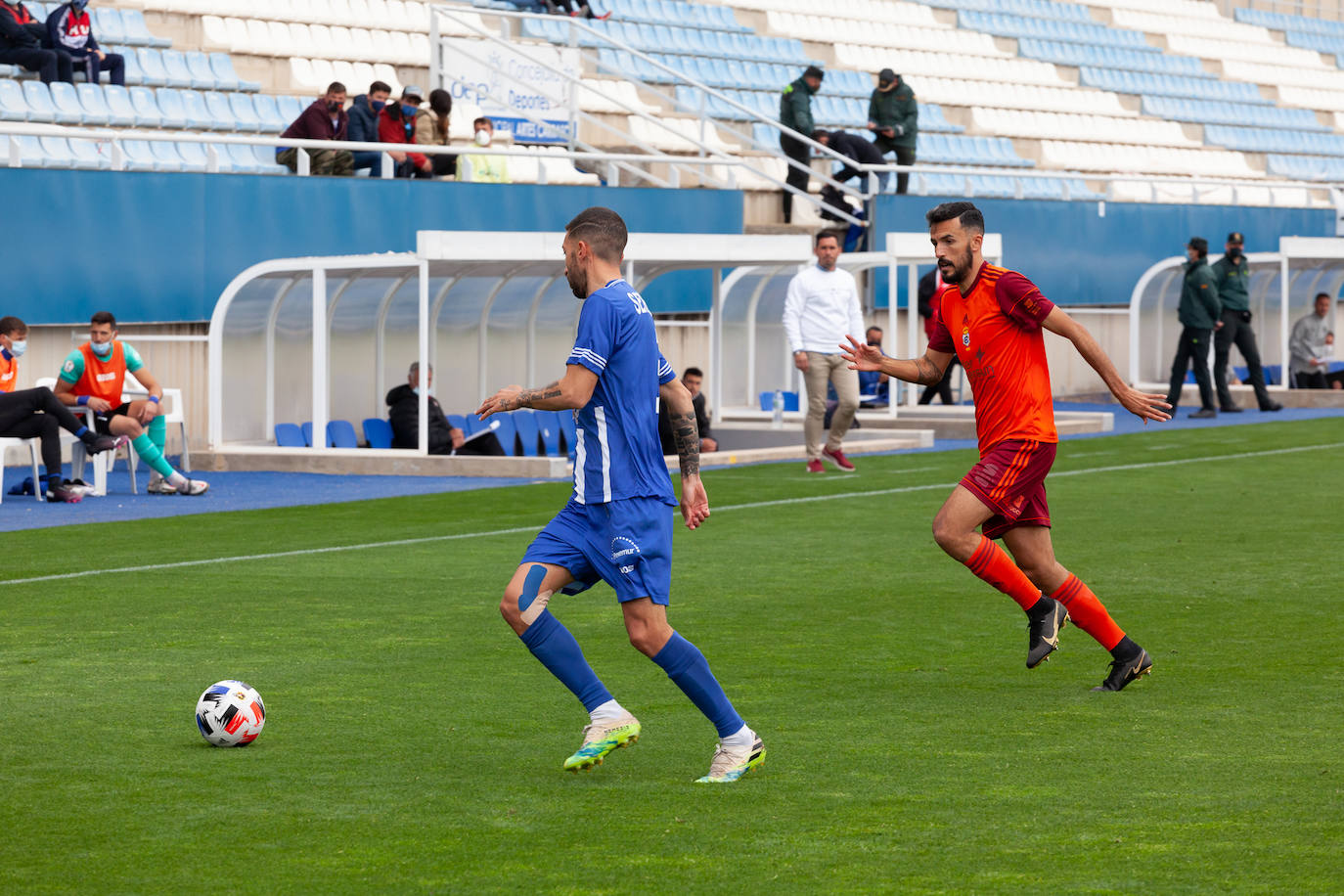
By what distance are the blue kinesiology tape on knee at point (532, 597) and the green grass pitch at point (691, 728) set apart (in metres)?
0.54

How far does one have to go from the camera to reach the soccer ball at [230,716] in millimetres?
6492

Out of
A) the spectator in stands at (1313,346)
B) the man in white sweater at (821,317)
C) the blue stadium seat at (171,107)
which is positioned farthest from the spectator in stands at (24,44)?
the spectator in stands at (1313,346)

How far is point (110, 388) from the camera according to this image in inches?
630

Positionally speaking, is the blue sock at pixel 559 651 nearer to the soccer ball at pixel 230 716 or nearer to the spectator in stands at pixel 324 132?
the soccer ball at pixel 230 716

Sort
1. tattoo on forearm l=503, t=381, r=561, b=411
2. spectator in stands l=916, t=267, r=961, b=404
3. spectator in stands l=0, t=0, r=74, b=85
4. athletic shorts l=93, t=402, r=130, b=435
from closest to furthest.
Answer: tattoo on forearm l=503, t=381, r=561, b=411
athletic shorts l=93, t=402, r=130, b=435
spectator in stands l=0, t=0, r=74, b=85
spectator in stands l=916, t=267, r=961, b=404

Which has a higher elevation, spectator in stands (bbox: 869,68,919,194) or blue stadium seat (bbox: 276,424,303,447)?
spectator in stands (bbox: 869,68,919,194)

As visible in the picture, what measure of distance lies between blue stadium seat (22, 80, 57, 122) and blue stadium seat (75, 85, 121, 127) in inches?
14.0

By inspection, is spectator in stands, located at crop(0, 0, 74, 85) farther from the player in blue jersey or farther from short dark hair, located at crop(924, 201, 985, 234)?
the player in blue jersey

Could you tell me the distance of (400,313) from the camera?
20.6 metres

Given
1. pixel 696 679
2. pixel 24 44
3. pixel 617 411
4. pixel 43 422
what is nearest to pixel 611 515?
pixel 617 411

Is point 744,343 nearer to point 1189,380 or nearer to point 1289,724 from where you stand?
point 1189,380

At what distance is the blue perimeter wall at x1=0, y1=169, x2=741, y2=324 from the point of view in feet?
58.1

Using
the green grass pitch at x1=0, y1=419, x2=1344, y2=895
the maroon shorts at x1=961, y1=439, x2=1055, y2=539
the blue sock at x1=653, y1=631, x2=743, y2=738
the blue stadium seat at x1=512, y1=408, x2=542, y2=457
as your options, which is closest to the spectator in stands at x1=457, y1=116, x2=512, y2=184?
the blue stadium seat at x1=512, y1=408, x2=542, y2=457

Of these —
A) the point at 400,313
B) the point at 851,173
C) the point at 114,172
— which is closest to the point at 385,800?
the point at 114,172
